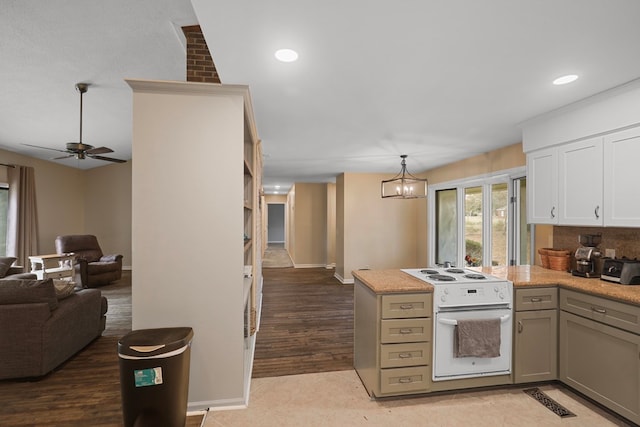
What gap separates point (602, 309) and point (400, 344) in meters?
1.49

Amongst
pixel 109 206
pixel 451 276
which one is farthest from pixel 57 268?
pixel 451 276

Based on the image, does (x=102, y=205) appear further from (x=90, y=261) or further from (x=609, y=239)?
(x=609, y=239)

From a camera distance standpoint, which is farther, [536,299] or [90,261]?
[90,261]

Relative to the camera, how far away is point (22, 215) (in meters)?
5.72

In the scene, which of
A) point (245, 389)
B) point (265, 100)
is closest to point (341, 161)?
point (265, 100)

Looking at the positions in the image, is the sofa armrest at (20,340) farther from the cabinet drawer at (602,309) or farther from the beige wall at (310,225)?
the beige wall at (310,225)

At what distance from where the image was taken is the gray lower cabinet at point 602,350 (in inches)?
79.3

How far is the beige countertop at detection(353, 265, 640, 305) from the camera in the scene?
2.18 metres

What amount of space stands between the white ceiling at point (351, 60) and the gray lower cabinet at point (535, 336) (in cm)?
170

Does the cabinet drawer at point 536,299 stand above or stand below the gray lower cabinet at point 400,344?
above

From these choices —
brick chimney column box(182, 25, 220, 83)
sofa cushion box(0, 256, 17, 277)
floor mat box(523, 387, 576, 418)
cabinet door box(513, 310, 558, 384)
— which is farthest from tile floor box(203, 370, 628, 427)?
sofa cushion box(0, 256, 17, 277)

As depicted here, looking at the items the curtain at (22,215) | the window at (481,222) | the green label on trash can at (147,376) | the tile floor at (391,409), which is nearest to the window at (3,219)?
the curtain at (22,215)

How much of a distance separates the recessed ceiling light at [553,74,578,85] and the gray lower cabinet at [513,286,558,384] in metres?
1.65

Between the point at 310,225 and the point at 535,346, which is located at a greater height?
the point at 310,225
